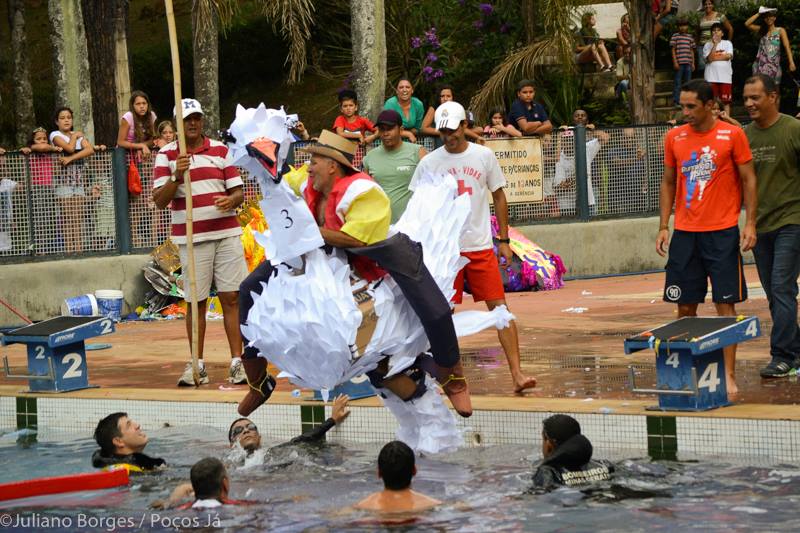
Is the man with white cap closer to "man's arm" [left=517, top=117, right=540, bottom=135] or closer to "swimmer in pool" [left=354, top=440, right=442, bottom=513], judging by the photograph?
"swimmer in pool" [left=354, top=440, right=442, bottom=513]

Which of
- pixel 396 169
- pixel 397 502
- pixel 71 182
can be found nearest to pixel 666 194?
pixel 396 169

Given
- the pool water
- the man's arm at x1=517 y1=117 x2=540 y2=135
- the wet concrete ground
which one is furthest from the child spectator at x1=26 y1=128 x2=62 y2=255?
the pool water

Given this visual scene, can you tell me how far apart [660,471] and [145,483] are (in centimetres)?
310

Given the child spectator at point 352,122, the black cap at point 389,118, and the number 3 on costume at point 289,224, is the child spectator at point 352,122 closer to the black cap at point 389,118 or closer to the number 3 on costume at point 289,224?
the black cap at point 389,118

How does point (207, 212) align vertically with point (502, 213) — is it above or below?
above

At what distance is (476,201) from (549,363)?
1938mm

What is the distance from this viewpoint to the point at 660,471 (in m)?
8.00

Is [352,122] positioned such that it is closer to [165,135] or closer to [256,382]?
→ [165,135]

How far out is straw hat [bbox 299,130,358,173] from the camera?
25.5 ft

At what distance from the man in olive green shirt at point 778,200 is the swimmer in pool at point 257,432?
118 inches

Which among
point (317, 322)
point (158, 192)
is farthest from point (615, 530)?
point (158, 192)

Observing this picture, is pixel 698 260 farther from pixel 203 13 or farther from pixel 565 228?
pixel 203 13

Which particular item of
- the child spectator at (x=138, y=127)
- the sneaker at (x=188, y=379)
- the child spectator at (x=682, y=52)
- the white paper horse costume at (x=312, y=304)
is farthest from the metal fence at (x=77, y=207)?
the white paper horse costume at (x=312, y=304)

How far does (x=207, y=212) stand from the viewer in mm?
10828
